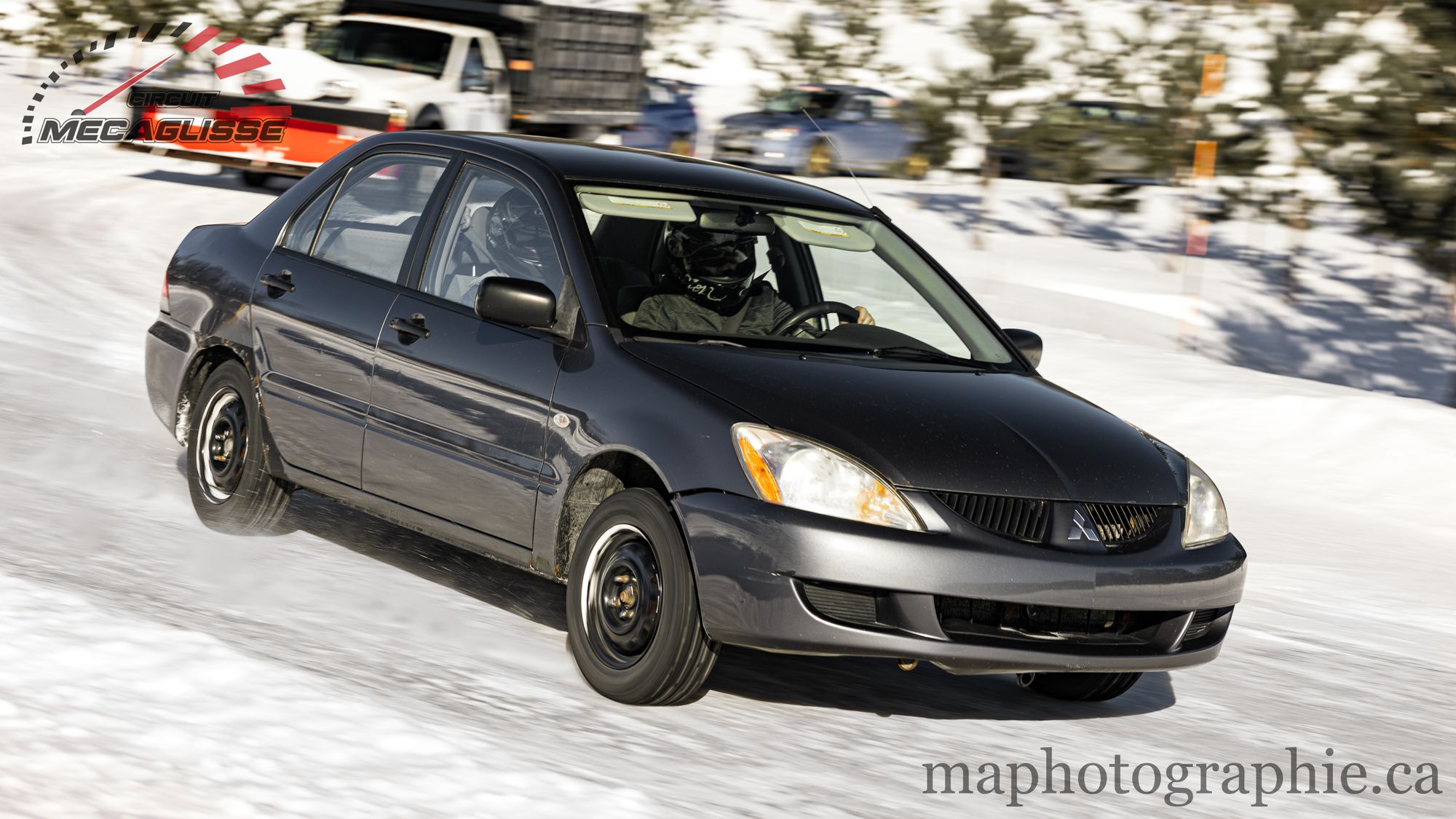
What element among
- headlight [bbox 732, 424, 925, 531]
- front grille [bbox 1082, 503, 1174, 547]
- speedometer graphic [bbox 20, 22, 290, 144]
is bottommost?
speedometer graphic [bbox 20, 22, 290, 144]

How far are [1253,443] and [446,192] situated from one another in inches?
287

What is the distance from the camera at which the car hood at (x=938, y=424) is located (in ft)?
15.7

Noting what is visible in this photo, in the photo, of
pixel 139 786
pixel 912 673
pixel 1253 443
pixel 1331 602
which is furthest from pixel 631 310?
pixel 1253 443

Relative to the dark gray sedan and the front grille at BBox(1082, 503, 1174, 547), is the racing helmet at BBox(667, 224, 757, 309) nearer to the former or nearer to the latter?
the dark gray sedan

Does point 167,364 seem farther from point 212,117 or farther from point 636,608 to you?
point 212,117

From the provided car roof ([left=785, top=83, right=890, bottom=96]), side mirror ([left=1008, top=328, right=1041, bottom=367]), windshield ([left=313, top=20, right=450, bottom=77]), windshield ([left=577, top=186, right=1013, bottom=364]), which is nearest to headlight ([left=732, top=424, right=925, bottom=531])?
windshield ([left=577, top=186, right=1013, bottom=364])

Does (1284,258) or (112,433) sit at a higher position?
(112,433)

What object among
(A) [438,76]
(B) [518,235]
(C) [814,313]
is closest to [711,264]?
(C) [814,313]

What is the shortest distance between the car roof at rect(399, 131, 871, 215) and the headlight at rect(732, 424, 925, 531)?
150 cm

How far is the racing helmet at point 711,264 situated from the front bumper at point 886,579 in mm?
1173

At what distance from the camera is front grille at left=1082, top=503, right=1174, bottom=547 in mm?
4926

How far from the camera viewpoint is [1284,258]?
24312mm

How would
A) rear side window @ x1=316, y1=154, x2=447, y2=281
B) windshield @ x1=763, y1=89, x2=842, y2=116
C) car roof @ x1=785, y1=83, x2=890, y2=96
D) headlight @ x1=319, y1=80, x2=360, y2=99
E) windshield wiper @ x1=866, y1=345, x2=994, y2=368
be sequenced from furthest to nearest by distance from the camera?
car roof @ x1=785, y1=83, x2=890, y2=96, windshield @ x1=763, y1=89, x2=842, y2=116, headlight @ x1=319, y1=80, x2=360, y2=99, rear side window @ x1=316, y1=154, x2=447, y2=281, windshield wiper @ x1=866, y1=345, x2=994, y2=368

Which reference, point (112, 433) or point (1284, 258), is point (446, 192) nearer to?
point (112, 433)
